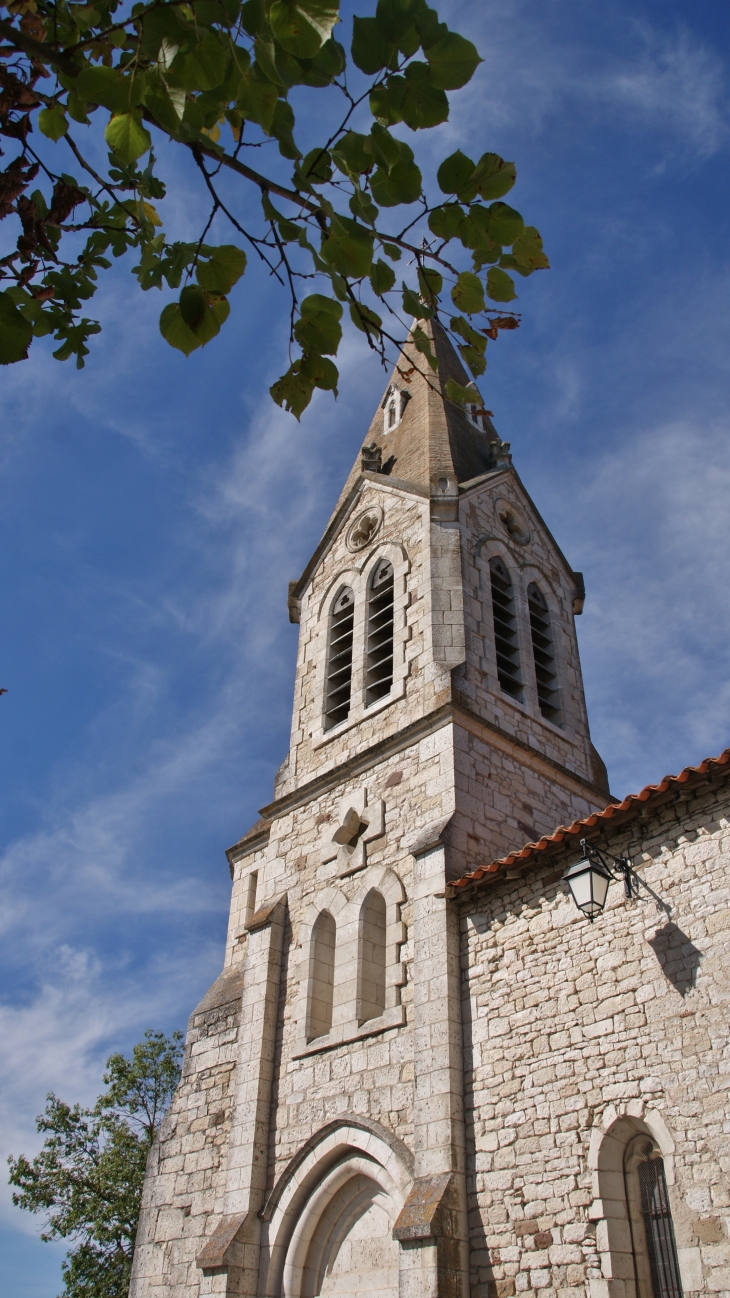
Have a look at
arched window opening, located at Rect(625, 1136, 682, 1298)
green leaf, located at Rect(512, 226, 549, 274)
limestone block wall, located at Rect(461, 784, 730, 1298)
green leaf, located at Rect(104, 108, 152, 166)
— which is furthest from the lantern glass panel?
green leaf, located at Rect(104, 108, 152, 166)

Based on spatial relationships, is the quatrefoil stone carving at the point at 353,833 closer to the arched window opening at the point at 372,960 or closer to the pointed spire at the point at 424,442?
the arched window opening at the point at 372,960

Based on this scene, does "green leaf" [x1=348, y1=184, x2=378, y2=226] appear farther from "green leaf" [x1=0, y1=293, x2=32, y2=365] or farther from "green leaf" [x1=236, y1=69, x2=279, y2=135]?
"green leaf" [x1=0, y1=293, x2=32, y2=365]

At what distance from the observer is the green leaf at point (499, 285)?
359 centimetres

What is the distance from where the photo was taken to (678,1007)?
7125 millimetres

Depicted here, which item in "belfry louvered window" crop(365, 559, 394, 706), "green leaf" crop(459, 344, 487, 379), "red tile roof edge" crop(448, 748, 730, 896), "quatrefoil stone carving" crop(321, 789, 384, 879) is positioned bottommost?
"green leaf" crop(459, 344, 487, 379)

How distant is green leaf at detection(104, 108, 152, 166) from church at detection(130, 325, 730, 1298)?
1.31 m

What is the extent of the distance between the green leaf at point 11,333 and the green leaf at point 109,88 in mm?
652

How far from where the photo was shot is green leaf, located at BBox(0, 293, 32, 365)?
3.05 metres

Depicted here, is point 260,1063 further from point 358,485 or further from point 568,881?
point 358,485

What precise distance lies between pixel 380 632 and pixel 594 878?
681cm

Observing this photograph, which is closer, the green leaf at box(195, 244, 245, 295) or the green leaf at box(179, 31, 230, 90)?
the green leaf at box(179, 31, 230, 90)

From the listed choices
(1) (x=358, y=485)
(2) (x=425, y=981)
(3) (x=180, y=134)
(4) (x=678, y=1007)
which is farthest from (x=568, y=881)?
(1) (x=358, y=485)

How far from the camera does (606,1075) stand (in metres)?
7.39

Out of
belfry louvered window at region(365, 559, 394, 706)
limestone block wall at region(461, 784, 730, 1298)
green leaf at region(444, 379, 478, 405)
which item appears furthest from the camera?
belfry louvered window at region(365, 559, 394, 706)
